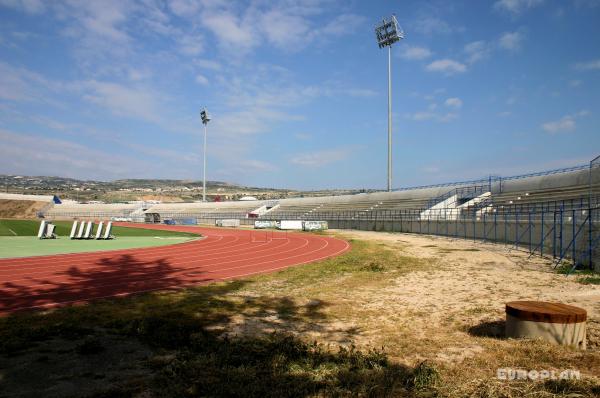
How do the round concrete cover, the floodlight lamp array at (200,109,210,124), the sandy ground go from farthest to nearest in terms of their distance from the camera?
the floodlight lamp array at (200,109,210,124), the sandy ground, the round concrete cover

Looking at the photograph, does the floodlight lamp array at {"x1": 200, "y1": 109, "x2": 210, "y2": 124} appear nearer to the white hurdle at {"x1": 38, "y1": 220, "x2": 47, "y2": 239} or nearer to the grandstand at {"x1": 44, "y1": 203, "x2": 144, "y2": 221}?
the grandstand at {"x1": 44, "y1": 203, "x2": 144, "y2": 221}

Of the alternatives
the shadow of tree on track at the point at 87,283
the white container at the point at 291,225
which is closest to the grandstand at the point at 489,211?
the white container at the point at 291,225

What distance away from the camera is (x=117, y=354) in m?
6.30

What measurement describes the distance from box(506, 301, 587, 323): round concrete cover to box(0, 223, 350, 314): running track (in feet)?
30.5

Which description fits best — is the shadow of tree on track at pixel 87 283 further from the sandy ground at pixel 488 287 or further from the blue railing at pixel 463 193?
the blue railing at pixel 463 193

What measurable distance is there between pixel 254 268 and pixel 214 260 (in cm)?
313

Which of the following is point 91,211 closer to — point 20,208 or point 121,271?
point 20,208

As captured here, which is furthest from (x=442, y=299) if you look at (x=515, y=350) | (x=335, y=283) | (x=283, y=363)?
(x=283, y=363)

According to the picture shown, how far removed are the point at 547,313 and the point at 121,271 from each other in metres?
13.7

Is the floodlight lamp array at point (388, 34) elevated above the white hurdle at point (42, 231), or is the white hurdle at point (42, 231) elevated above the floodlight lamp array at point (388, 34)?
the floodlight lamp array at point (388, 34)

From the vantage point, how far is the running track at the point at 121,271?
446 inches

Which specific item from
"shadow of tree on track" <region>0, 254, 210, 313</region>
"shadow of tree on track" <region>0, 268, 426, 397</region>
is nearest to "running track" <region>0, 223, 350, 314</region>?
"shadow of tree on track" <region>0, 254, 210, 313</region>

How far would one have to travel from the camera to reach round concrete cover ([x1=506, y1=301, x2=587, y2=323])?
6637mm

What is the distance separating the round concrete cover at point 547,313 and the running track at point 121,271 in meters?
9.29
